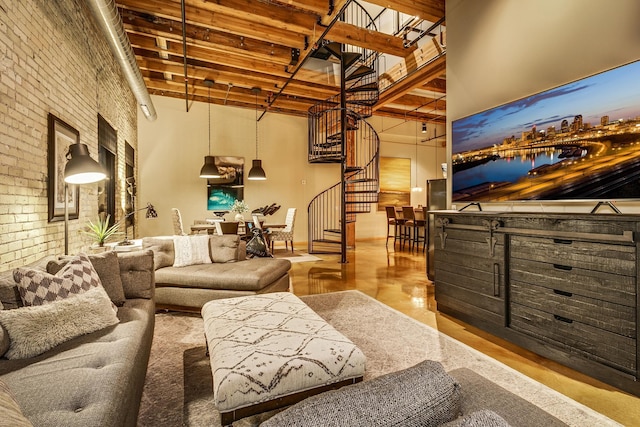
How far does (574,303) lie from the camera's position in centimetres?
231

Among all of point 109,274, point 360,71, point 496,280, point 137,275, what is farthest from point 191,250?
point 360,71

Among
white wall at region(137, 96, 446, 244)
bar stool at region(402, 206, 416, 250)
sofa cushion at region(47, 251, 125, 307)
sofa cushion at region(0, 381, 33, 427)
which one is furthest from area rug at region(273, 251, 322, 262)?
sofa cushion at region(0, 381, 33, 427)

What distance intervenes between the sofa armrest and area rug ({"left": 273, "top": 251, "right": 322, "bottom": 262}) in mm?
4073

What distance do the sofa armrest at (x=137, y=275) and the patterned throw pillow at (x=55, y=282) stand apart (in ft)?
1.37

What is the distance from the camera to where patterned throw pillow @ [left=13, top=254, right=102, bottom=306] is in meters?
1.81

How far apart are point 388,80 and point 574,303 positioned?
5.52 m

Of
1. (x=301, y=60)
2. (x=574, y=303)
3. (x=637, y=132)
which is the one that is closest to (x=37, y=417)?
(x=574, y=303)

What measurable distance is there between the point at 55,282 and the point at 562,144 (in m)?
3.74

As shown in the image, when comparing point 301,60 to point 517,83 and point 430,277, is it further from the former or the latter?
point 430,277

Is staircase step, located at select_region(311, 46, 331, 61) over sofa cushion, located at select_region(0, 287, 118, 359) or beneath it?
over

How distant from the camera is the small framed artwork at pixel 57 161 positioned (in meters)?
3.00

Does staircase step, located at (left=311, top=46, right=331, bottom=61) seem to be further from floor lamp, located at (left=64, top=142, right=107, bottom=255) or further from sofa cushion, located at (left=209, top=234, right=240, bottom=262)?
floor lamp, located at (left=64, top=142, right=107, bottom=255)

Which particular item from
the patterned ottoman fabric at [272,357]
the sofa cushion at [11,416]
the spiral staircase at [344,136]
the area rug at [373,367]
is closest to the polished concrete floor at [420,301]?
the area rug at [373,367]

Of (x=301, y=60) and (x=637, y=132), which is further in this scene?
(x=301, y=60)
